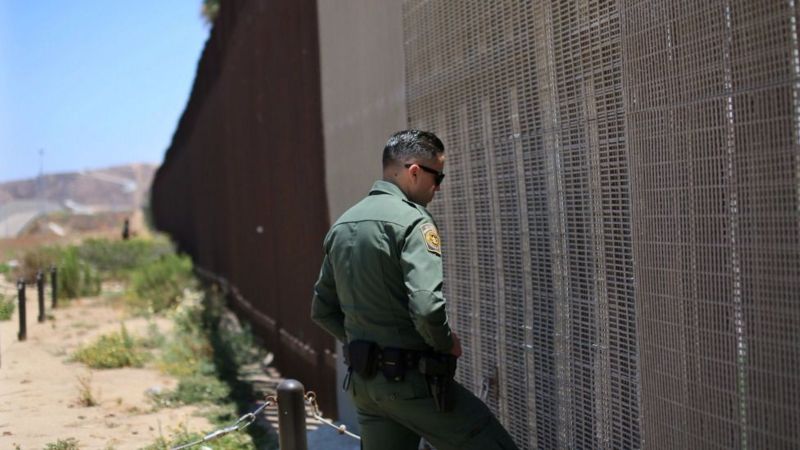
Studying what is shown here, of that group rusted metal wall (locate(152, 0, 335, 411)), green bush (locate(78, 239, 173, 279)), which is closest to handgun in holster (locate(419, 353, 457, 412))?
rusted metal wall (locate(152, 0, 335, 411))

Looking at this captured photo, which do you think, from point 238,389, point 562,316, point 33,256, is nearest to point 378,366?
point 562,316

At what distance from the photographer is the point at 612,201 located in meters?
2.96

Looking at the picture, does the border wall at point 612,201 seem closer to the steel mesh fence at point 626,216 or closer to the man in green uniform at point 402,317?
the steel mesh fence at point 626,216

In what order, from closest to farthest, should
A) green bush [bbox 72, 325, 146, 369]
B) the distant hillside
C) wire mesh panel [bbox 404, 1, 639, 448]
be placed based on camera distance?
1. wire mesh panel [bbox 404, 1, 639, 448]
2. green bush [bbox 72, 325, 146, 369]
3. the distant hillside

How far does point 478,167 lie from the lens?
13.4ft

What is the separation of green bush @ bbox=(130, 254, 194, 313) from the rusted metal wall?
694 mm

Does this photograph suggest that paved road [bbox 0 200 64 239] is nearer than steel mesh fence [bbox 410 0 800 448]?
No

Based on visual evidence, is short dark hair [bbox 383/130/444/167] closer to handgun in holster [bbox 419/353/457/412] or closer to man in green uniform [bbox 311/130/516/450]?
man in green uniform [bbox 311/130/516/450]

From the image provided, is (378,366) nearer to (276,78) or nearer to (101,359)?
(276,78)

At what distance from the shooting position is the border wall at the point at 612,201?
7.25ft

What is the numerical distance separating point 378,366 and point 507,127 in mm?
1284

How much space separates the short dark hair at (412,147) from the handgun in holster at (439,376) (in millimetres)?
720

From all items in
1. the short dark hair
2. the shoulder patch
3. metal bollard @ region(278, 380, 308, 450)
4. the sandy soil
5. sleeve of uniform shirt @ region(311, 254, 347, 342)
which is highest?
the short dark hair

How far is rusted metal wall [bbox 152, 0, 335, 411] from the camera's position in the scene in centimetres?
711
